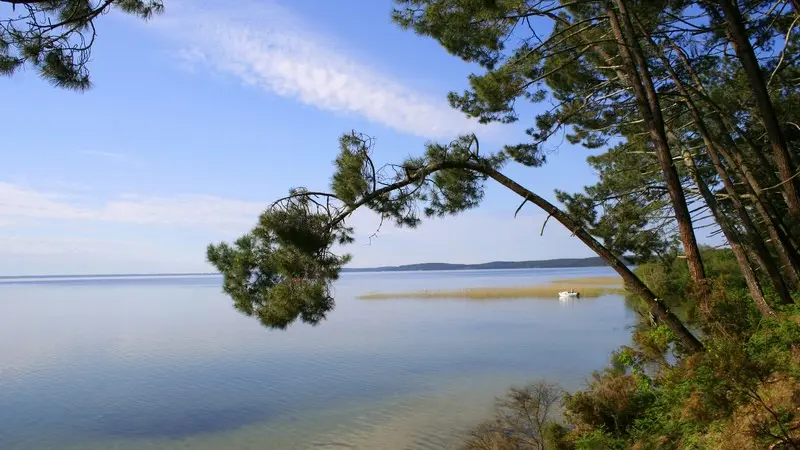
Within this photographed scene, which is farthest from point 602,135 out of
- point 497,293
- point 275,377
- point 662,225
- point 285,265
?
point 497,293

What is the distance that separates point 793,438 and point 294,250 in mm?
5083

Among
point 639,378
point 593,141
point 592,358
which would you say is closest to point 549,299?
point 592,358

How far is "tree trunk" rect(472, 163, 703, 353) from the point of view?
659 cm

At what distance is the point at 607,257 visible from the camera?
690 centimetres

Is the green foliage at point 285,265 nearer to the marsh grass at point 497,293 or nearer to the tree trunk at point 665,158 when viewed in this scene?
the tree trunk at point 665,158

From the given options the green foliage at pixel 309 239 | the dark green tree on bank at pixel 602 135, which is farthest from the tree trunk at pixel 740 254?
the green foliage at pixel 309 239

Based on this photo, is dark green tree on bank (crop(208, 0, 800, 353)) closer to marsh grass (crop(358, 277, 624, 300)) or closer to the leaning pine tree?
the leaning pine tree

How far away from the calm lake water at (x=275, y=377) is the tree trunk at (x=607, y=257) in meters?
5.33

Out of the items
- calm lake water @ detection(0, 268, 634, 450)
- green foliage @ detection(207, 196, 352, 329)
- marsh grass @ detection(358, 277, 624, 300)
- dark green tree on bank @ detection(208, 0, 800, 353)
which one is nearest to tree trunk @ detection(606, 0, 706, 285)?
dark green tree on bank @ detection(208, 0, 800, 353)

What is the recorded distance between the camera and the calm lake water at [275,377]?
11828 millimetres

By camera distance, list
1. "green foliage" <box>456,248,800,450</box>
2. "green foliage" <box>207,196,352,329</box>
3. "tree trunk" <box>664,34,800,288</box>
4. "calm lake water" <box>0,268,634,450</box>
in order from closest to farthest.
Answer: "green foliage" <box>456,248,800,450</box>, "green foliage" <box>207,196,352,329</box>, "tree trunk" <box>664,34,800,288</box>, "calm lake water" <box>0,268,634,450</box>

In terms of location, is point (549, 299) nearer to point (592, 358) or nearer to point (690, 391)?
point (592, 358)

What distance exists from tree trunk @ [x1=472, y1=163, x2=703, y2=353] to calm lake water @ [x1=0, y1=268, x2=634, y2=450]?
5327 mm

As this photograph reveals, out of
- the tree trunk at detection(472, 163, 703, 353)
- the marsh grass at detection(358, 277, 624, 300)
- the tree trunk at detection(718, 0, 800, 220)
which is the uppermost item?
the tree trunk at detection(718, 0, 800, 220)
